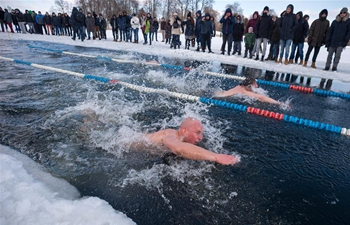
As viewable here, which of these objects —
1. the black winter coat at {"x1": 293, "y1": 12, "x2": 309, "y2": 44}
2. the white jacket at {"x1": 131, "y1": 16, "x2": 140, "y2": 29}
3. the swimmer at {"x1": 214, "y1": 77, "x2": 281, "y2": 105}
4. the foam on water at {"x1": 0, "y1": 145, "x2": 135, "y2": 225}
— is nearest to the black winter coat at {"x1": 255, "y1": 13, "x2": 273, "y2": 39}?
the black winter coat at {"x1": 293, "y1": 12, "x2": 309, "y2": 44}

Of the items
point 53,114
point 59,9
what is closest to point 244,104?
point 53,114

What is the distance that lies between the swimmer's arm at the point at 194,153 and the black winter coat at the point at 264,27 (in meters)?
8.78

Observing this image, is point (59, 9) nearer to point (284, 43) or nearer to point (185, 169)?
point (284, 43)

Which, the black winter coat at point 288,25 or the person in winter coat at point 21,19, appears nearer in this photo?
the black winter coat at point 288,25

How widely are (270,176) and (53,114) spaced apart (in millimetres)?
3659

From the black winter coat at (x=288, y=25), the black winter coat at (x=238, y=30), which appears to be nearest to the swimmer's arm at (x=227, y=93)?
the black winter coat at (x=288, y=25)

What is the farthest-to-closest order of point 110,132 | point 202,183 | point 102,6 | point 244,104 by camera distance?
point 102,6
point 244,104
point 110,132
point 202,183

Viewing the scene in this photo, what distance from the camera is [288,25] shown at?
29.0 feet

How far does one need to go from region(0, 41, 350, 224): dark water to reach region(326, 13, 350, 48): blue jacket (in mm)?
4063

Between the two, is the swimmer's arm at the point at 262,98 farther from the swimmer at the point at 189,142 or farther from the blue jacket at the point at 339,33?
the blue jacket at the point at 339,33

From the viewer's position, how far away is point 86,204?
196 centimetres

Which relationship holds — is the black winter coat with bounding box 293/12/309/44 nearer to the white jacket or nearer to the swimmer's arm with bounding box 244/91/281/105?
the swimmer's arm with bounding box 244/91/281/105

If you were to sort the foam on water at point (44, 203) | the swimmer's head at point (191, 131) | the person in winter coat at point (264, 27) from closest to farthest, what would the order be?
the foam on water at point (44, 203) < the swimmer's head at point (191, 131) < the person in winter coat at point (264, 27)

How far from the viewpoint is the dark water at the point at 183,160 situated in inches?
82.0
